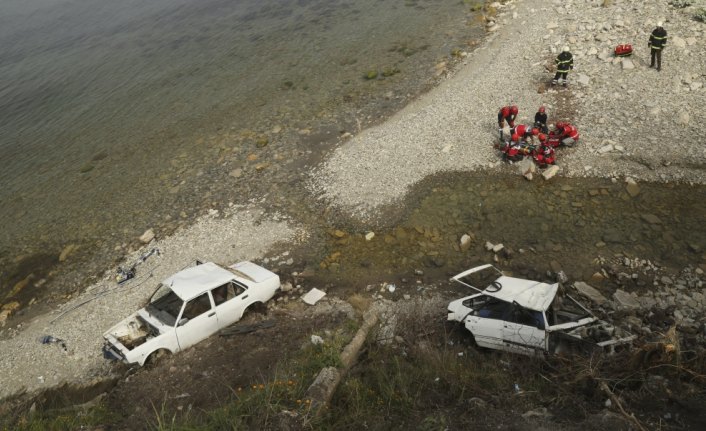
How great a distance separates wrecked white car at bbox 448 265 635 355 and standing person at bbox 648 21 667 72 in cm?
1332

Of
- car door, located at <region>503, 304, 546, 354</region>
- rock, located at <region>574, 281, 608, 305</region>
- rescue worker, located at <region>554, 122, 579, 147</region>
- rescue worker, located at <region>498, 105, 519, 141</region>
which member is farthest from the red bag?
car door, located at <region>503, 304, 546, 354</region>

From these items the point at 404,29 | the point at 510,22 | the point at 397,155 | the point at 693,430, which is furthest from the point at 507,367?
the point at 404,29

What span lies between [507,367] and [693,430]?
324 centimetres

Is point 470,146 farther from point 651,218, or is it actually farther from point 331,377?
point 331,377

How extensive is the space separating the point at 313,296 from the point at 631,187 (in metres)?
10.6

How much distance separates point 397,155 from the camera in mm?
17672

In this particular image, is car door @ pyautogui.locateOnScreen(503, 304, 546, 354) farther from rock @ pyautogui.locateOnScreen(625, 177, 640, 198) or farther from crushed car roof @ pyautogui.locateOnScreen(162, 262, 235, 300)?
rock @ pyautogui.locateOnScreen(625, 177, 640, 198)

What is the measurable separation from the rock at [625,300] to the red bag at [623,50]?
13.1 metres

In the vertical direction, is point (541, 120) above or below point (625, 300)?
above

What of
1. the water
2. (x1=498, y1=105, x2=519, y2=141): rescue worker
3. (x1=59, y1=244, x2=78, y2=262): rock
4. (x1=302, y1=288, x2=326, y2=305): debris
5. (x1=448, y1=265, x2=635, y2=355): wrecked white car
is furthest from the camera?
the water

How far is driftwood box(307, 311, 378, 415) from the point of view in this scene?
26.9 feet

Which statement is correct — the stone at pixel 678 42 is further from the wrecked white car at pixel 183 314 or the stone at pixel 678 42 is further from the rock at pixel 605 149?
the wrecked white car at pixel 183 314

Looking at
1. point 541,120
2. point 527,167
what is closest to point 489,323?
point 527,167

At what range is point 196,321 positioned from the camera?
1144 cm
